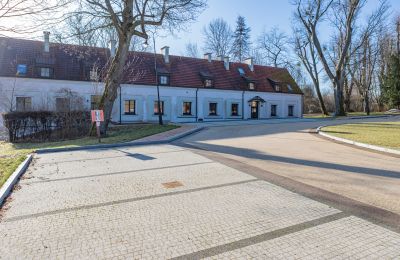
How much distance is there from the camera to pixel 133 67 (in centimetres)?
3136

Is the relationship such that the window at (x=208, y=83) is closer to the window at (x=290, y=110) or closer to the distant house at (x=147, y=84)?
the distant house at (x=147, y=84)

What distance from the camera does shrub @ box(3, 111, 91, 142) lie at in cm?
1738

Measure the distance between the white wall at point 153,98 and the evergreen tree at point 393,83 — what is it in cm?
1867

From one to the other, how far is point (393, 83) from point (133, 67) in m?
42.1

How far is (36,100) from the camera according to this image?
86.9ft

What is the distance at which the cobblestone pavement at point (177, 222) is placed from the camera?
11.5 ft

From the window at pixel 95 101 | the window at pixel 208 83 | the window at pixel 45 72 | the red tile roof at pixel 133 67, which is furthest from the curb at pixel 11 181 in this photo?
the window at pixel 208 83

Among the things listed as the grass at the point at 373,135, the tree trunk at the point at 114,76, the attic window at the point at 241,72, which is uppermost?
the attic window at the point at 241,72

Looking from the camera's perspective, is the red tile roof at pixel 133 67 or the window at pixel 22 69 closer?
the window at pixel 22 69

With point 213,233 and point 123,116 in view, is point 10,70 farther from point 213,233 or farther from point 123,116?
point 213,233

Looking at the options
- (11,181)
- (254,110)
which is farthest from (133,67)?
(11,181)

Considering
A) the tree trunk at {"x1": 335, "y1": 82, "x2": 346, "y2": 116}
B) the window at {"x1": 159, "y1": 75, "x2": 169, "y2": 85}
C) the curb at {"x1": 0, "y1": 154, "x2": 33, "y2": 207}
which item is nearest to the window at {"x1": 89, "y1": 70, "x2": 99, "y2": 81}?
the window at {"x1": 159, "y1": 75, "x2": 169, "y2": 85}

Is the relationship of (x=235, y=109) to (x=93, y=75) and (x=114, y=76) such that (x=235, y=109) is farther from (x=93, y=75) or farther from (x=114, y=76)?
(x=114, y=76)

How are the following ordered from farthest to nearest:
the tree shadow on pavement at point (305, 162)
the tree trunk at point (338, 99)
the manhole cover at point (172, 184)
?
the tree trunk at point (338, 99)
the tree shadow on pavement at point (305, 162)
the manhole cover at point (172, 184)
